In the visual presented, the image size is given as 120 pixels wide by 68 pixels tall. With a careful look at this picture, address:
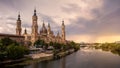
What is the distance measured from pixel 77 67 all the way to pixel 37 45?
3263 inches

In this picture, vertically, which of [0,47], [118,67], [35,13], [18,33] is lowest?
[118,67]

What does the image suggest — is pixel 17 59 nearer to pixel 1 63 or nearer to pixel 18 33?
pixel 1 63

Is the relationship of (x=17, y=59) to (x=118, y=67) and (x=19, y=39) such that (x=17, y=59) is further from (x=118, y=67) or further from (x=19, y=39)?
(x=19, y=39)

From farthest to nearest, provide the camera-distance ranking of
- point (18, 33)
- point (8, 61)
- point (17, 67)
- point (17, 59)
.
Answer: point (18, 33) < point (17, 59) < point (8, 61) < point (17, 67)

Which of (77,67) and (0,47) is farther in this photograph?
(0,47)

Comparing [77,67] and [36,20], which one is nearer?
[77,67]

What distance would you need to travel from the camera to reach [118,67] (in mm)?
72500

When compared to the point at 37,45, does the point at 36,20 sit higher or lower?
higher

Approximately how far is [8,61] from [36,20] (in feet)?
326

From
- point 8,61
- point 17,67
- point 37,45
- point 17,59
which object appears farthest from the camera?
point 37,45

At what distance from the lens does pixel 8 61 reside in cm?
7162

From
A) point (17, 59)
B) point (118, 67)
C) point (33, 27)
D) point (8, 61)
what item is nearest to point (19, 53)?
point (17, 59)

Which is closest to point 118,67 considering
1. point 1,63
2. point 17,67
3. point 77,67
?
point 77,67

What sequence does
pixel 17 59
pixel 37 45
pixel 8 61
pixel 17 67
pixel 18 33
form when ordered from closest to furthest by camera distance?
pixel 17 67 → pixel 8 61 → pixel 17 59 → pixel 37 45 → pixel 18 33
